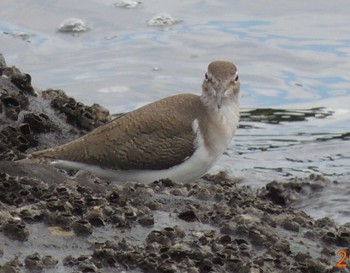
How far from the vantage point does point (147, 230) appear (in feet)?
17.7

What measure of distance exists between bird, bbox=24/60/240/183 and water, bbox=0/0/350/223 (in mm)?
2160

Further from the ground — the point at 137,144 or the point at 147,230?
the point at 137,144

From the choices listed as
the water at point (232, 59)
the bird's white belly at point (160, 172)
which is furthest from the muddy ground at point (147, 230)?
the water at point (232, 59)

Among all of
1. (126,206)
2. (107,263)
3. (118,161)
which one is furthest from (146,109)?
(107,263)

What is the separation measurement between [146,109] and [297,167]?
2.84 metres

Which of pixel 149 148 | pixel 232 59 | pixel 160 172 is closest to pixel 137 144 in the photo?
pixel 149 148

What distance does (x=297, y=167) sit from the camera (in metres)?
9.89

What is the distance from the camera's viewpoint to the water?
1062 centimetres

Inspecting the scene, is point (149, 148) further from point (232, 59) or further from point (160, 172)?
point (232, 59)

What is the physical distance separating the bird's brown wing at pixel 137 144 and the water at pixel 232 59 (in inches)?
89.7

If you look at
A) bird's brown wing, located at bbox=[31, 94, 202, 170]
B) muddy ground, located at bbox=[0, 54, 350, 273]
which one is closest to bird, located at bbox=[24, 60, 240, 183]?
bird's brown wing, located at bbox=[31, 94, 202, 170]

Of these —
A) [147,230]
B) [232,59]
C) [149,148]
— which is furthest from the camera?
[232,59]

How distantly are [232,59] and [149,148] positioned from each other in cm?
620

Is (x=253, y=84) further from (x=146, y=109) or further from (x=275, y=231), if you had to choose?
(x=275, y=231)
